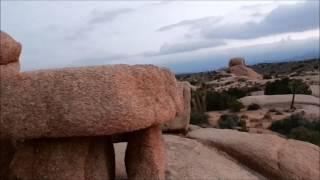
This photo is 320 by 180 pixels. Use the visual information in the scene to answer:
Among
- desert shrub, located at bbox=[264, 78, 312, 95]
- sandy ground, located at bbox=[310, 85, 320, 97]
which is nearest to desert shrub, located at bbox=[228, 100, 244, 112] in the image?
desert shrub, located at bbox=[264, 78, 312, 95]

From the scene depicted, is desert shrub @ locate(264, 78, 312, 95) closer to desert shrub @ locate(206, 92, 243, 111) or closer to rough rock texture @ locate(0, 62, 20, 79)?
desert shrub @ locate(206, 92, 243, 111)

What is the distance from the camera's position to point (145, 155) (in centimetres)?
778

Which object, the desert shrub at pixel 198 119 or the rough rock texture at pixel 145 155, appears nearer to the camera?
the rough rock texture at pixel 145 155

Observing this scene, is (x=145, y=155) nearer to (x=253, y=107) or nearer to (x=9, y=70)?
(x=9, y=70)

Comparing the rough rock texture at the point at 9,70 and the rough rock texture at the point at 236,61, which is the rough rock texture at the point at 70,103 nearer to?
the rough rock texture at the point at 9,70

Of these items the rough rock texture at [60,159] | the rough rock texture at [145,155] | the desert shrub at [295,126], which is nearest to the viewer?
the rough rock texture at [60,159]

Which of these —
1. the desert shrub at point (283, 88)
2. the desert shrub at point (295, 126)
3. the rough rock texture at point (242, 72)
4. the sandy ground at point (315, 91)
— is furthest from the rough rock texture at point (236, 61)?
the desert shrub at point (295, 126)

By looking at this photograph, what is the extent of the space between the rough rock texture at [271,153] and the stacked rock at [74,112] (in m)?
3.66

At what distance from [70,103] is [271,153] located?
5.48 metres

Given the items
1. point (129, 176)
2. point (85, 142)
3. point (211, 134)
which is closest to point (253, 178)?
point (211, 134)

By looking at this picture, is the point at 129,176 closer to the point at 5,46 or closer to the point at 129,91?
the point at 129,91

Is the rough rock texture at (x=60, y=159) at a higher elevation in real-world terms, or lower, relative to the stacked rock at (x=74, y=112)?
lower

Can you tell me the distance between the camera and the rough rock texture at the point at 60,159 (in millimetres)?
7070

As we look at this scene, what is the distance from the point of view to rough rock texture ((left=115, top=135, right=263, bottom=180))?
31.0 ft
